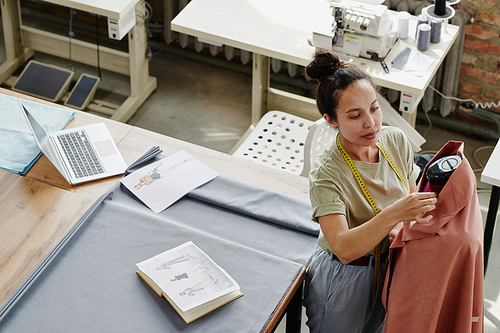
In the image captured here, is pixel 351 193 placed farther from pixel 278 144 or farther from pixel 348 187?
pixel 278 144

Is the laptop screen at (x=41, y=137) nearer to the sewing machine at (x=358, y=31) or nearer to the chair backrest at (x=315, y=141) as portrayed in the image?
the chair backrest at (x=315, y=141)

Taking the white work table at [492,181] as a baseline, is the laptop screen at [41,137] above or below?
above

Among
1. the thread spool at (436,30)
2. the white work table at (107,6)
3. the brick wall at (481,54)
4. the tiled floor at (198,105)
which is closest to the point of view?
the thread spool at (436,30)

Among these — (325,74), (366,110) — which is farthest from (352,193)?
(325,74)

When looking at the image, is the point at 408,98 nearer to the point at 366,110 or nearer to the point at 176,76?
the point at 366,110

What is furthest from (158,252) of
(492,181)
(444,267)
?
(492,181)

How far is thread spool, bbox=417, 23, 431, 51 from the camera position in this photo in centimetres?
279

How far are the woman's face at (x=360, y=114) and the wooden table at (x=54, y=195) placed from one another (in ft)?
1.58

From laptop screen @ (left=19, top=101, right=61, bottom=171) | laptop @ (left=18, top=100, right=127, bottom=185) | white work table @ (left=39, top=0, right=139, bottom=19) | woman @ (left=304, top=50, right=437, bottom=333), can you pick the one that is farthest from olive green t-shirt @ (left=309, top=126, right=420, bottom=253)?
white work table @ (left=39, top=0, right=139, bottom=19)

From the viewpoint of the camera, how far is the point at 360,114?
161 cm

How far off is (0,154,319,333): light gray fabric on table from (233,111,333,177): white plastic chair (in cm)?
68

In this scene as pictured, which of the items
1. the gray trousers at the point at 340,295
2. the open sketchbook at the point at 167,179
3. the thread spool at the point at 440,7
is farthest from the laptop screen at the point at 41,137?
the thread spool at the point at 440,7

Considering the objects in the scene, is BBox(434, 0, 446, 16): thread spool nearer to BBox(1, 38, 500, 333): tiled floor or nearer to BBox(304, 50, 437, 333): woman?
BBox(1, 38, 500, 333): tiled floor

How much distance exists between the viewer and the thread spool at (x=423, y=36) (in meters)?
2.79
